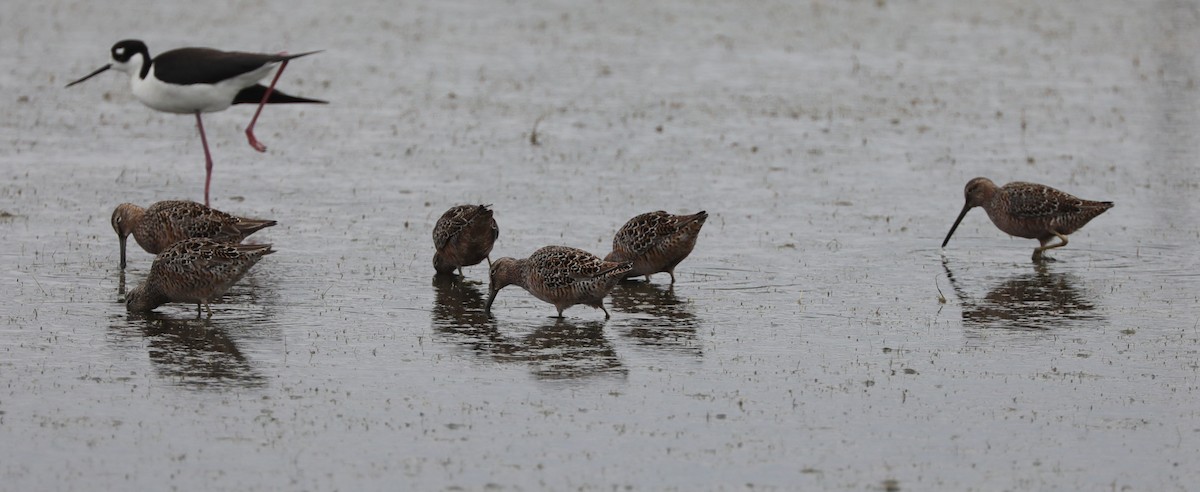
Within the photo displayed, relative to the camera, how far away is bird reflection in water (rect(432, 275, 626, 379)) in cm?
1021

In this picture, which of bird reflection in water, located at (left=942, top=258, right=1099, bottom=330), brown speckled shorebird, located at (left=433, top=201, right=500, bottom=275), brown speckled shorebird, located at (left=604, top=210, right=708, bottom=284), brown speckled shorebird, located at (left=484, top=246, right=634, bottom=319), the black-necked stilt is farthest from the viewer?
the black-necked stilt

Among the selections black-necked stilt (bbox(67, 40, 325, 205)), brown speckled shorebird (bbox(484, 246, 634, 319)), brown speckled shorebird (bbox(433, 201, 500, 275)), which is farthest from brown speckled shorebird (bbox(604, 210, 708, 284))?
black-necked stilt (bbox(67, 40, 325, 205))

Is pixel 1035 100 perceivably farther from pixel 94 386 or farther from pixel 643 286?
pixel 94 386

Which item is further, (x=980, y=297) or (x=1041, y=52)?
(x=1041, y=52)

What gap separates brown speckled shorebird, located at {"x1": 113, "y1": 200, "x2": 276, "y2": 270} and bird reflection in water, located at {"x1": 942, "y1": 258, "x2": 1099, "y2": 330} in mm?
5344

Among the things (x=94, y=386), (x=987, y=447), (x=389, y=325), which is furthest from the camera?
(x=389, y=325)

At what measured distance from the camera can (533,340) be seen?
10.9 metres

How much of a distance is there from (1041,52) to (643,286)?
14184 millimetres

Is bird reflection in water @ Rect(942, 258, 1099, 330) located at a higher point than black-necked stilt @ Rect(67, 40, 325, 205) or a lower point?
lower

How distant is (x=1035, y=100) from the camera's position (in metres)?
21.4

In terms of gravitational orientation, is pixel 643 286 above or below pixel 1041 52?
below

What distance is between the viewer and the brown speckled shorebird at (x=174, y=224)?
500 inches

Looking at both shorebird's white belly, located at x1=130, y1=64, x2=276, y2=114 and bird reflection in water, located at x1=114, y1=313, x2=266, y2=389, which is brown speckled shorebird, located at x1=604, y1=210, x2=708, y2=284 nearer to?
bird reflection in water, located at x1=114, y1=313, x2=266, y2=389

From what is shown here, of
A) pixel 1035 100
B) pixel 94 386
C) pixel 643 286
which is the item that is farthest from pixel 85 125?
pixel 1035 100
